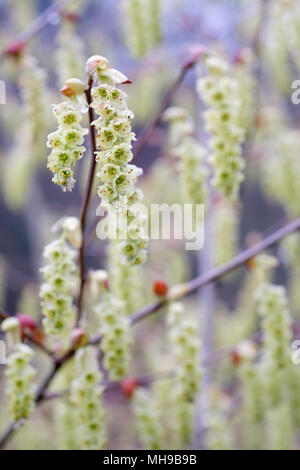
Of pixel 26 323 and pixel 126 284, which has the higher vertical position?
pixel 126 284

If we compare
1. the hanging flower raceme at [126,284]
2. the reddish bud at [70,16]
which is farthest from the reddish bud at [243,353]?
the reddish bud at [70,16]

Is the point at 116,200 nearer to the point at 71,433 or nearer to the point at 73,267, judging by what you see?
the point at 73,267

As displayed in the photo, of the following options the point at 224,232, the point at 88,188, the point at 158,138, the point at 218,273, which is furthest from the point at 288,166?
the point at 88,188

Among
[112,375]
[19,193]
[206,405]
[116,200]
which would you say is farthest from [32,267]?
[116,200]

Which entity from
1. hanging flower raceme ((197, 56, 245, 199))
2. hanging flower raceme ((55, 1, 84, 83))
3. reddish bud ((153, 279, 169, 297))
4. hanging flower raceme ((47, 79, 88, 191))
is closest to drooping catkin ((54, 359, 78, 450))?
reddish bud ((153, 279, 169, 297))

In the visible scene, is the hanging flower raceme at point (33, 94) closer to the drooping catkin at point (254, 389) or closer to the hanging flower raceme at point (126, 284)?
the hanging flower raceme at point (126, 284)

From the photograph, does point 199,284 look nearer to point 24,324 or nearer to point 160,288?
point 160,288

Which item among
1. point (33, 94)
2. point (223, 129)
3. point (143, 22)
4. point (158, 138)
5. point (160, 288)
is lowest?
point (160, 288)
